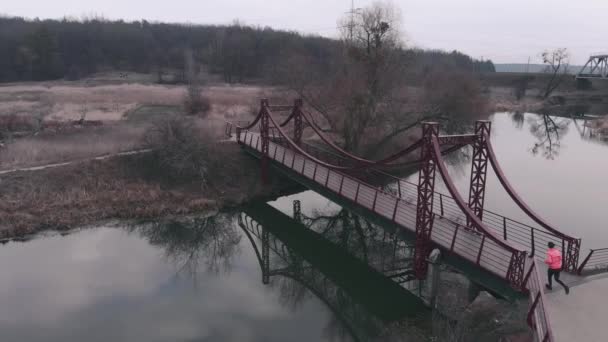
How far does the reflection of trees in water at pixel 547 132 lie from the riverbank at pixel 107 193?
20577 millimetres

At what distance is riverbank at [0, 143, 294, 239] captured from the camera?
56.4 feet

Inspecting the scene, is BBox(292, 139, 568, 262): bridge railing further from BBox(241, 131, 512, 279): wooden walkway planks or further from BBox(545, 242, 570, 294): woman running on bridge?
BBox(545, 242, 570, 294): woman running on bridge

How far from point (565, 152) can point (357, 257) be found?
22972 millimetres

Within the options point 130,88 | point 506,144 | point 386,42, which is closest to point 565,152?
point 506,144

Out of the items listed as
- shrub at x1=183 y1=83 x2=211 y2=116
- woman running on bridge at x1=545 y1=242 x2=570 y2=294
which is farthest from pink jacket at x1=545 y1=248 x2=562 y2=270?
shrub at x1=183 y1=83 x2=211 y2=116

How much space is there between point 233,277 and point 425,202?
21.9ft

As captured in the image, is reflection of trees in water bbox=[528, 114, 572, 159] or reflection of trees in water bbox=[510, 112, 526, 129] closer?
reflection of trees in water bbox=[528, 114, 572, 159]

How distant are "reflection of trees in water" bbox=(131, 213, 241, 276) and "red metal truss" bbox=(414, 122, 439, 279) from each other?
663cm

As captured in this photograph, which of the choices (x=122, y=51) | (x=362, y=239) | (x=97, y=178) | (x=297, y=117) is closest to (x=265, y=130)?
(x=297, y=117)

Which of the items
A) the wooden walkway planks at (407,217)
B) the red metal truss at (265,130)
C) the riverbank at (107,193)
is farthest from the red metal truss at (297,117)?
the riverbank at (107,193)

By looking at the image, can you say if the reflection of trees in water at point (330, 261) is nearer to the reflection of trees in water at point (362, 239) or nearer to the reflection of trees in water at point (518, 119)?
the reflection of trees in water at point (362, 239)

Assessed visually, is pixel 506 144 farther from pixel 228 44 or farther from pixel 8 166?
pixel 228 44

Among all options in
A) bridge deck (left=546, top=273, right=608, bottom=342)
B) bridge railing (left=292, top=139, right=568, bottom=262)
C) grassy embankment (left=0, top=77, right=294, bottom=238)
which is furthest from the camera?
grassy embankment (left=0, top=77, right=294, bottom=238)

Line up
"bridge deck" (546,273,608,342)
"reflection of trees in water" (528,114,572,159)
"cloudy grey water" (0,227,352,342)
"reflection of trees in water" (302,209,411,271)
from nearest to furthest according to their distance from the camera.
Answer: "bridge deck" (546,273,608,342) < "cloudy grey water" (0,227,352,342) < "reflection of trees in water" (302,209,411,271) < "reflection of trees in water" (528,114,572,159)
